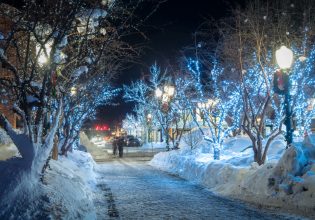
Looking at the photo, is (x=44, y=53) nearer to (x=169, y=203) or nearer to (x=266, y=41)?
(x=169, y=203)

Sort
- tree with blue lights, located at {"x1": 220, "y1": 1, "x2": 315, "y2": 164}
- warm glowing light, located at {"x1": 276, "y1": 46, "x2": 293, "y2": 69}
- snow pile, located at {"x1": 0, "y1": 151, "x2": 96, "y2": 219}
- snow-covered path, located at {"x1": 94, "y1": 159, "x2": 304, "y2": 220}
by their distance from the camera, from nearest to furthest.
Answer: snow pile, located at {"x1": 0, "y1": 151, "x2": 96, "y2": 219}, snow-covered path, located at {"x1": 94, "y1": 159, "x2": 304, "y2": 220}, warm glowing light, located at {"x1": 276, "y1": 46, "x2": 293, "y2": 69}, tree with blue lights, located at {"x1": 220, "y1": 1, "x2": 315, "y2": 164}

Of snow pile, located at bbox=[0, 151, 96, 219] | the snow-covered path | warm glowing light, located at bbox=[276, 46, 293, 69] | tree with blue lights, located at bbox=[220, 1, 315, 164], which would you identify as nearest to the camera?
snow pile, located at bbox=[0, 151, 96, 219]

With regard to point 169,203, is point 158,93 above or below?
above

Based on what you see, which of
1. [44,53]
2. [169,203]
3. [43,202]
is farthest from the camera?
[169,203]

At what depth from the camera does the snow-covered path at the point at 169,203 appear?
34.1ft

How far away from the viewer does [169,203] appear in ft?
40.1

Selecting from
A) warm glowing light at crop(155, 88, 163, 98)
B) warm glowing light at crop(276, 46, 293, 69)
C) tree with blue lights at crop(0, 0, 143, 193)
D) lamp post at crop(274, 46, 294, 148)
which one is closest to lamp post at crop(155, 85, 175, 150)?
warm glowing light at crop(155, 88, 163, 98)

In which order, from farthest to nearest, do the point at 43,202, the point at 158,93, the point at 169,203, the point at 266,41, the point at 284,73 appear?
the point at 158,93 → the point at 266,41 → the point at 284,73 → the point at 169,203 → the point at 43,202

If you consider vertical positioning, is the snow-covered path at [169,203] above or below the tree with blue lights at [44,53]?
below

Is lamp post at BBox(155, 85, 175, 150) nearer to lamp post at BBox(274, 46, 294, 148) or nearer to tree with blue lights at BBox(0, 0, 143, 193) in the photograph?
lamp post at BBox(274, 46, 294, 148)

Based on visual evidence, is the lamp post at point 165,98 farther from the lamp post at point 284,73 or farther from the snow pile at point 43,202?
the snow pile at point 43,202

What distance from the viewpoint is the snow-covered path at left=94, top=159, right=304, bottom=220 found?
10.4 metres

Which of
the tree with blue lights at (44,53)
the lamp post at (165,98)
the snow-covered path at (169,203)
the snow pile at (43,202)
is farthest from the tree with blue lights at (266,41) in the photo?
the lamp post at (165,98)

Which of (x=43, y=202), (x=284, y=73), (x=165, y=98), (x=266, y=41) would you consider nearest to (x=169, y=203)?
(x=43, y=202)
